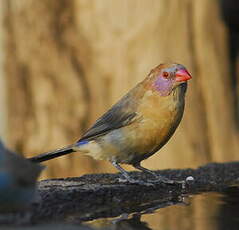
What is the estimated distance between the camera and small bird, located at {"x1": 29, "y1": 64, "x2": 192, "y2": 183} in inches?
195

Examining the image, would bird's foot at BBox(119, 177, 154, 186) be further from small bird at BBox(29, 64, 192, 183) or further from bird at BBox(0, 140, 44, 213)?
bird at BBox(0, 140, 44, 213)

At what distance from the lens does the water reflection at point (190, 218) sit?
137 inches

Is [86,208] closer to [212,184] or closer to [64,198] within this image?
[64,198]

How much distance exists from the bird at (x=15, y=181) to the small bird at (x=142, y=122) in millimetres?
1518

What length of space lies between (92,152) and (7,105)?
268 cm

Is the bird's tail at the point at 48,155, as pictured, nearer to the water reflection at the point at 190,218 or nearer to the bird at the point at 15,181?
the water reflection at the point at 190,218

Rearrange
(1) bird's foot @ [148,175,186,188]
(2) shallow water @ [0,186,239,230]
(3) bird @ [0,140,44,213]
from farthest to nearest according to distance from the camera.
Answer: (1) bird's foot @ [148,175,186,188] → (2) shallow water @ [0,186,239,230] → (3) bird @ [0,140,44,213]

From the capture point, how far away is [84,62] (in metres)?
7.80

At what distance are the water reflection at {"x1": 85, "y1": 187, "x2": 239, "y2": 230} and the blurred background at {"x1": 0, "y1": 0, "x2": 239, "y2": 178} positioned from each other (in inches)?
137

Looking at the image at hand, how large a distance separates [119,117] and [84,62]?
2676 mm

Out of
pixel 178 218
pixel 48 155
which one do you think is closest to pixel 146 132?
pixel 48 155

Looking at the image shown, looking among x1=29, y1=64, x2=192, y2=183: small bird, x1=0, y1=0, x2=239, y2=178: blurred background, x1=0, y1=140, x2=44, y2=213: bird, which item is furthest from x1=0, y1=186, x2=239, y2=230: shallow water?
x1=0, y1=0, x2=239, y2=178: blurred background

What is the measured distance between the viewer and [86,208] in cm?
386

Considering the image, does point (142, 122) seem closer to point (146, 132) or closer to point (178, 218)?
point (146, 132)
